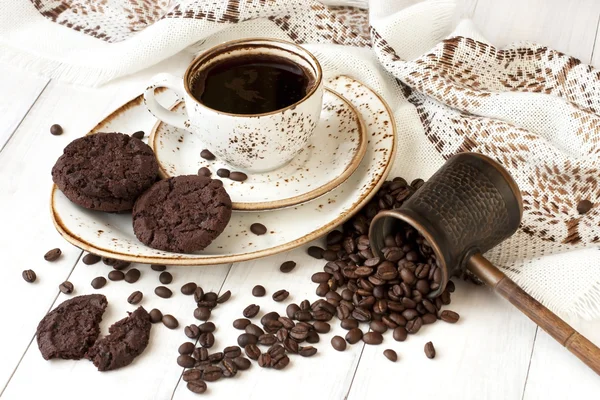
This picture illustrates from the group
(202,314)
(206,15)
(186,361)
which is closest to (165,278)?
(202,314)

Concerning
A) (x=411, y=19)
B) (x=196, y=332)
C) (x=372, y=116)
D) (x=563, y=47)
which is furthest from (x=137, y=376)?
(x=563, y=47)

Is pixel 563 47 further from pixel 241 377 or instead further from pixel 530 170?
pixel 241 377

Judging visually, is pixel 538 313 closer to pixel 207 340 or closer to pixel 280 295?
pixel 280 295

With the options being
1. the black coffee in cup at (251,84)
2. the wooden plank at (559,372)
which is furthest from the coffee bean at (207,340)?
the wooden plank at (559,372)

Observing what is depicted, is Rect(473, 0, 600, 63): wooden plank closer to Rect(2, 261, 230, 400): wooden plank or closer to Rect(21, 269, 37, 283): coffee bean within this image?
Rect(2, 261, 230, 400): wooden plank

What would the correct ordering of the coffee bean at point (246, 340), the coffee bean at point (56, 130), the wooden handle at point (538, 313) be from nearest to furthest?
the wooden handle at point (538, 313), the coffee bean at point (246, 340), the coffee bean at point (56, 130)

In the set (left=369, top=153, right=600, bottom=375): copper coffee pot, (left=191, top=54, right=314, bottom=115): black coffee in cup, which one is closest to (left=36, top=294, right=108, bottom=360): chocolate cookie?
(left=191, top=54, right=314, bottom=115): black coffee in cup

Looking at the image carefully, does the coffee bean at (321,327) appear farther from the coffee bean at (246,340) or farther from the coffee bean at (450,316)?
the coffee bean at (450,316)
